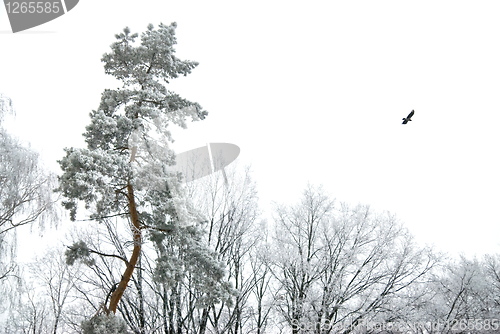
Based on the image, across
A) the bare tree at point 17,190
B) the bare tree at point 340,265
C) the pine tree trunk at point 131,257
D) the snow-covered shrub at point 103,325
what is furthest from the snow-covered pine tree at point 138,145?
the bare tree at point 340,265

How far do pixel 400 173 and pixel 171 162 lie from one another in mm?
20089

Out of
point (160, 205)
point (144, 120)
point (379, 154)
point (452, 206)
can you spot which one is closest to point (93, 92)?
point (144, 120)

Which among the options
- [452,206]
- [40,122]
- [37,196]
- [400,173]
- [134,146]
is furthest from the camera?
[400,173]

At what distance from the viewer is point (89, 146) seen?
5926mm

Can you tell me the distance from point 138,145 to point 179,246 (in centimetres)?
211

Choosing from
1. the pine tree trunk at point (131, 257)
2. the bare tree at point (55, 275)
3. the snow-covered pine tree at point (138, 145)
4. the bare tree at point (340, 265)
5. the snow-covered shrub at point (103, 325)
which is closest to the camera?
the snow-covered shrub at point (103, 325)

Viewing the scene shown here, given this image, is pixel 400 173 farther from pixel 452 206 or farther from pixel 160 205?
pixel 160 205

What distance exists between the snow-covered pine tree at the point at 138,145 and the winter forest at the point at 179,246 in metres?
0.03

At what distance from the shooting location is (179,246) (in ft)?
20.2

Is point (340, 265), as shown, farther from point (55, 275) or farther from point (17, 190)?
point (55, 275)

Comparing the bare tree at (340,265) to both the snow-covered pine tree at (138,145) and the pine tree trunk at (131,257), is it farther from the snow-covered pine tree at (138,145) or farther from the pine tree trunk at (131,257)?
the pine tree trunk at (131,257)

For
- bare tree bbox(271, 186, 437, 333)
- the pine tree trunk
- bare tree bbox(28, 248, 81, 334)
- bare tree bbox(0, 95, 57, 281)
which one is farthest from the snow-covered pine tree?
bare tree bbox(28, 248, 81, 334)

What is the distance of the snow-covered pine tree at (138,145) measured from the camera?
565cm

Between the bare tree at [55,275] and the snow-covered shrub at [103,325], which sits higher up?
the bare tree at [55,275]
